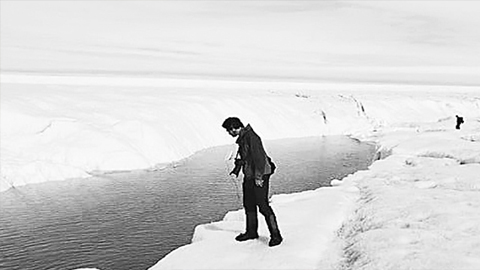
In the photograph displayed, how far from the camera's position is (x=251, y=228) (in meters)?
10.6

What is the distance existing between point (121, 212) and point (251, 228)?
12566 millimetres

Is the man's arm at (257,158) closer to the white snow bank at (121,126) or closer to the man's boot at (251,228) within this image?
the man's boot at (251,228)

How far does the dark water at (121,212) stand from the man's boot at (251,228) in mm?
5551

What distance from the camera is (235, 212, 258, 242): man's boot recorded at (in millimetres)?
10312

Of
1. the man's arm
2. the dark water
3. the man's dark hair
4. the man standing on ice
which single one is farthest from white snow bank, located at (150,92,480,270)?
the dark water

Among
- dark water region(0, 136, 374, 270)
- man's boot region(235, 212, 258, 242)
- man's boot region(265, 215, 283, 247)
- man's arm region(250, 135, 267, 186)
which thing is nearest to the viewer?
man's arm region(250, 135, 267, 186)

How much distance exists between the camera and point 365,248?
32.0ft

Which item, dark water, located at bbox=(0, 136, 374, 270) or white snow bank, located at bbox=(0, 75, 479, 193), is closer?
dark water, located at bbox=(0, 136, 374, 270)

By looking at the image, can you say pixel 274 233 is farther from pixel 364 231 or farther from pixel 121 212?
pixel 121 212

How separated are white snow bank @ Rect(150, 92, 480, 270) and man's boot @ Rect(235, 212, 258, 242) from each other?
15 cm

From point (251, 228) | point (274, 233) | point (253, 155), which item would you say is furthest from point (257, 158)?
point (251, 228)

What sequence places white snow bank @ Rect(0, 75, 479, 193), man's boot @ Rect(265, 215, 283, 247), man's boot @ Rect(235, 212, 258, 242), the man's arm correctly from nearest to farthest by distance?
the man's arm < man's boot @ Rect(265, 215, 283, 247) < man's boot @ Rect(235, 212, 258, 242) < white snow bank @ Rect(0, 75, 479, 193)

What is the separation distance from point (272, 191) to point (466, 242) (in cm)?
1669

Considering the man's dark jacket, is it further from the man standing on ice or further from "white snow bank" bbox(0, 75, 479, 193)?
"white snow bank" bbox(0, 75, 479, 193)
